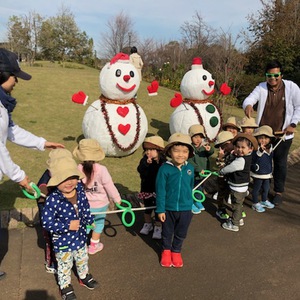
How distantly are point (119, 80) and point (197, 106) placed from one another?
1.98 m

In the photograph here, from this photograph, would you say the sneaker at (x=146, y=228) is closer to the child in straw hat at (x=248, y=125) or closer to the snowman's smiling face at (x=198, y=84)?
the child in straw hat at (x=248, y=125)

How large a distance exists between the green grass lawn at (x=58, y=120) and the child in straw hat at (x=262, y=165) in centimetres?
170

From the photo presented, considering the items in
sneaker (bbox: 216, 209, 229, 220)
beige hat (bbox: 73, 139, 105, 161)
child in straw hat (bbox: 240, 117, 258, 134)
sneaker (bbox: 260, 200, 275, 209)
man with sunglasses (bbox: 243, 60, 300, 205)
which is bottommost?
sneaker (bbox: 216, 209, 229, 220)

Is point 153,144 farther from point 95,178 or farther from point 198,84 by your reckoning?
point 198,84

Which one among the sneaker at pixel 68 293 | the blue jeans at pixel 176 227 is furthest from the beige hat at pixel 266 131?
the sneaker at pixel 68 293

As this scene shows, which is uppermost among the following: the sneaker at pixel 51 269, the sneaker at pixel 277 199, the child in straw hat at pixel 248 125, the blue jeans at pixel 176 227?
the child in straw hat at pixel 248 125

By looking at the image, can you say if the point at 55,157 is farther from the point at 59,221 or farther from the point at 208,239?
the point at 208,239

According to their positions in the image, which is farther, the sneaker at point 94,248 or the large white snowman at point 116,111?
the large white snowman at point 116,111

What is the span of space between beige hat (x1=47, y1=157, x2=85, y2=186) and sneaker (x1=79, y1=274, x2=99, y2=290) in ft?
3.12

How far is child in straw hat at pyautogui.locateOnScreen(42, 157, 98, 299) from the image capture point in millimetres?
2357

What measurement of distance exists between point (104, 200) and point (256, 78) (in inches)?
548

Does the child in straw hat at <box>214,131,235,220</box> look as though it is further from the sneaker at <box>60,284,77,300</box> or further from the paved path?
the sneaker at <box>60,284,77,300</box>

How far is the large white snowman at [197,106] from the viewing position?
21.4 ft

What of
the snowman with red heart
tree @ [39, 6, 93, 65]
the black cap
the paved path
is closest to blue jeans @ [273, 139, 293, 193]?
the paved path
